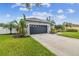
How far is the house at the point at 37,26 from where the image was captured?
443 centimetres

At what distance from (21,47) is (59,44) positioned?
0.78m

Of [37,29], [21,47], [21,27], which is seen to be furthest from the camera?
[37,29]

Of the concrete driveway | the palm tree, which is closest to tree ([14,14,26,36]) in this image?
the concrete driveway

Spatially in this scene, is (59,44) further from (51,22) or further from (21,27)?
Answer: (21,27)

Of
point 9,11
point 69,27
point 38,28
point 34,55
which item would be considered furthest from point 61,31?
point 9,11

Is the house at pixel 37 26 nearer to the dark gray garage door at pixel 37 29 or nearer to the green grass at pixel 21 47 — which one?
the dark gray garage door at pixel 37 29

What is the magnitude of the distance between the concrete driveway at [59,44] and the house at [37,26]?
4.2 inches

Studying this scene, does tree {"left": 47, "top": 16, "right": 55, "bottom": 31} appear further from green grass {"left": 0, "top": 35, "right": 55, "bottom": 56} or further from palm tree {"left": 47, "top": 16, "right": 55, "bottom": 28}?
green grass {"left": 0, "top": 35, "right": 55, "bottom": 56}

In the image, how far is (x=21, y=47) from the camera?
4.26 metres

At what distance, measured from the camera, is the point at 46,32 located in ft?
14.8

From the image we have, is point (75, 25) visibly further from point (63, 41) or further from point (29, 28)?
point (29, 28)

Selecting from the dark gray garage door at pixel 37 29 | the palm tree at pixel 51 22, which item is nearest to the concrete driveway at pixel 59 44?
the dark gray garage door at pixel 37 29

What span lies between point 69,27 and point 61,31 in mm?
193

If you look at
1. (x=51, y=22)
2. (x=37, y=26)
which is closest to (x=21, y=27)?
(x=37, y=26)
